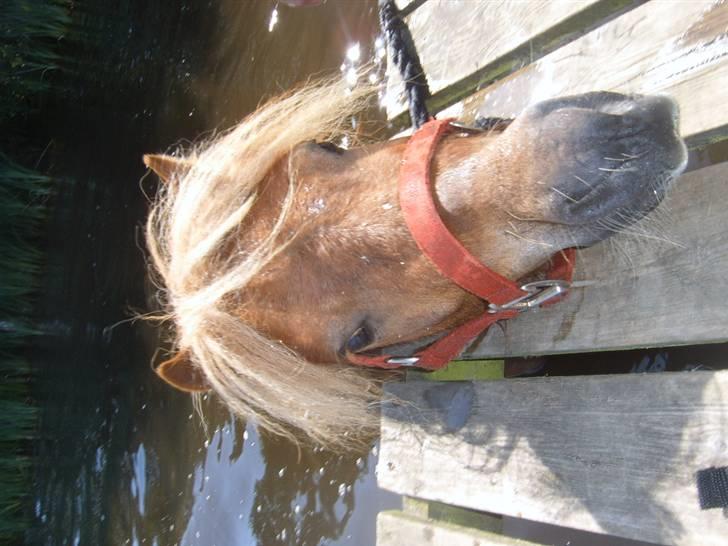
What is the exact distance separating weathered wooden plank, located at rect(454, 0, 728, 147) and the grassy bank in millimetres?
4160

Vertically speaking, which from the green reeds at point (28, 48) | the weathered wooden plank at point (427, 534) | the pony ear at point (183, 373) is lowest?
the weathered wooden plank at point (427, 534)

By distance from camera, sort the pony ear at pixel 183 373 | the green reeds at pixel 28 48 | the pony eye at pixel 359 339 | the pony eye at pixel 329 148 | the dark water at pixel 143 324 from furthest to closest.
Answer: the green reeds at pixel 28 48, the dark water at pixel 143 324, the pony ear at pixel 183 373, the pony eye at pixel 329 148, the pony eye at pixel 359 339

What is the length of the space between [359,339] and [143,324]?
3461 mm

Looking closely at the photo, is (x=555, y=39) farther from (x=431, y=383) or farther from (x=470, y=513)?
(x=470, y=513)

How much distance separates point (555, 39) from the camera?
207 centimetres

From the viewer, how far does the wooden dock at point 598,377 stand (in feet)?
5.11

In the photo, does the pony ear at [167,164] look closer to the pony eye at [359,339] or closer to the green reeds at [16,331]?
the pony eye at [359,339]

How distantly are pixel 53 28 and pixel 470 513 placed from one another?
4.86 m

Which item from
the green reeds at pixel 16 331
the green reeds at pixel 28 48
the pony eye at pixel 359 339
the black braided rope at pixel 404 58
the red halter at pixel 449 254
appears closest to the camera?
the red halter at pixel 449 254

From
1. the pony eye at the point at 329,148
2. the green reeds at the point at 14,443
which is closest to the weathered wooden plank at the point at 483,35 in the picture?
the pony eye at the point at 329,148

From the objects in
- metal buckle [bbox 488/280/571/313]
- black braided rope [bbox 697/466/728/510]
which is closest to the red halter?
metal buckle [bbox 488/280/571/313]

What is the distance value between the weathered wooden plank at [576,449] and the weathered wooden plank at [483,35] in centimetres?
110

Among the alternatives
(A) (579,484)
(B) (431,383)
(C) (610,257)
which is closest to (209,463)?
(B) (431,383)

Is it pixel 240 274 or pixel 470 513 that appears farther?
pixel 470 513
